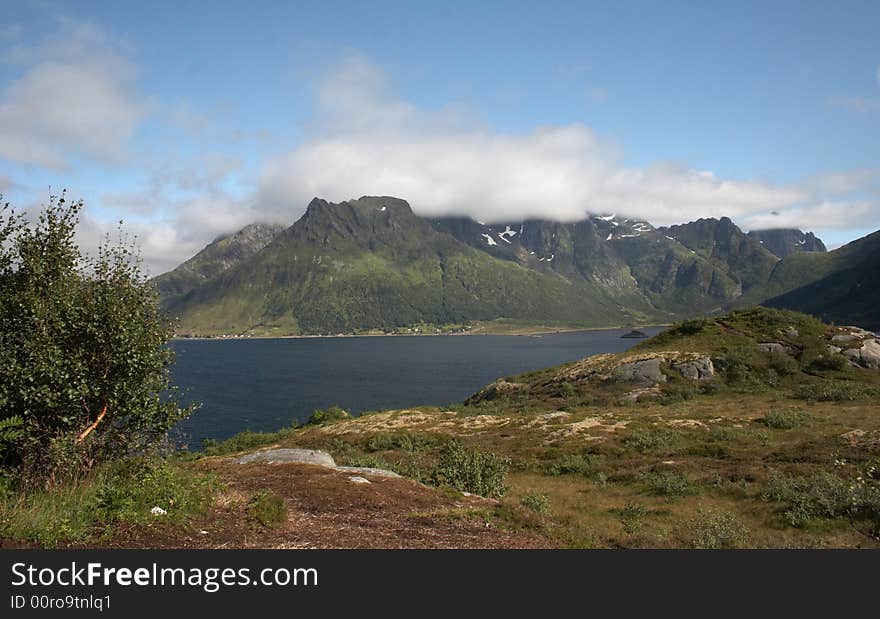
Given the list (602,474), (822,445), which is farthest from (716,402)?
(602,474)

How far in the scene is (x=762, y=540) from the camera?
17.8 meters

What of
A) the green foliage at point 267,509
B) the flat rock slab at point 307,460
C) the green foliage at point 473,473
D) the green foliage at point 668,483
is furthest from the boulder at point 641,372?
the green foliage at point 267,509

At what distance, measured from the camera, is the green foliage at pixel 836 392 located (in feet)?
186

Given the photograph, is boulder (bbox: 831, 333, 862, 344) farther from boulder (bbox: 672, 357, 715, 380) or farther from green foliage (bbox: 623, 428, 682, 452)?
green foliage (bbox: 623, 428, 682, 452)

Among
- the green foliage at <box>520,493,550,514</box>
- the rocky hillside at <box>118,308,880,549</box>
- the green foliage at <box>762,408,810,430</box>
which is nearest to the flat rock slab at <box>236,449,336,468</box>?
the rocky hillside at <box>118,308,880,549</box>

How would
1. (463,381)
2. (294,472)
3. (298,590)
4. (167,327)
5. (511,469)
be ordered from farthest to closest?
(463,381) < (511,469) < (294,472) < (167,327) < (298,590)

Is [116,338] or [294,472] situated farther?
[294,472]

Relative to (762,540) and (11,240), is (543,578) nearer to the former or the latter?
(762,540)

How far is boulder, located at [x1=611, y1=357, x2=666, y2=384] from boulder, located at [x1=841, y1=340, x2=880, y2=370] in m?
26.9

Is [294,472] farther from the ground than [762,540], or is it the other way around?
[294,472]

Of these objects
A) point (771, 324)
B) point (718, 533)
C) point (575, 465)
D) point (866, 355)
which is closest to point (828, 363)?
point (866, 355)

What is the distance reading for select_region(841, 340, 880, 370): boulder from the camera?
71.6 meters

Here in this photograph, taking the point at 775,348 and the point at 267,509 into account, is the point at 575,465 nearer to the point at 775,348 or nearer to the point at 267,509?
the point at 267,509

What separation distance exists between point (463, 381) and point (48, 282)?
500 ft
